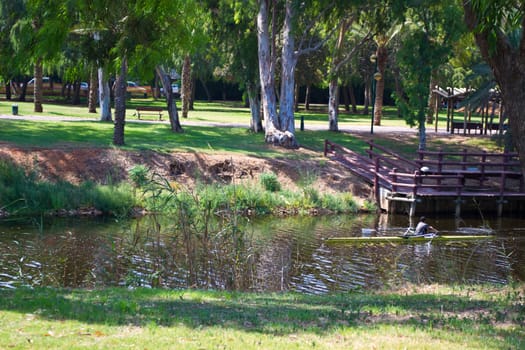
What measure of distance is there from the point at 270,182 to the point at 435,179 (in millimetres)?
6526

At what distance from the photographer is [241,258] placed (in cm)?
1495

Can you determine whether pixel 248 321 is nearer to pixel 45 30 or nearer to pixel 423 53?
pixel 45 30

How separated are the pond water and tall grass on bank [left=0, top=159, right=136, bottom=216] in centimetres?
125

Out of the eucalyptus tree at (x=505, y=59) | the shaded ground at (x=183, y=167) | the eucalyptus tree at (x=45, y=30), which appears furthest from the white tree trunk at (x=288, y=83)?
the eucalyptus tree at (x=505, y=59)

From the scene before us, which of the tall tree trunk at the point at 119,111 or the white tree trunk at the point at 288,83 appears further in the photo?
the white tree trunk at the point at 288,83

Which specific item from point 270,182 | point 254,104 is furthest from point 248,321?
point 254,104

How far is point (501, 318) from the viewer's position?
10.4 m

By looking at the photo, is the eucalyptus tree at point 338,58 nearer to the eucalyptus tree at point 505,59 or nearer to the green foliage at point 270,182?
the green foliage at point 270,182

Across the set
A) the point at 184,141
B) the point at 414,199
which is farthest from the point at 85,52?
the point at 184,141

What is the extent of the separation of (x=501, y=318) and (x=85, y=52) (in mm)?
10274

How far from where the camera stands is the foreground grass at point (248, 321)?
27.6 ft

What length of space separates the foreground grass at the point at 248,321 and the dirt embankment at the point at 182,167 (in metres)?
16.9

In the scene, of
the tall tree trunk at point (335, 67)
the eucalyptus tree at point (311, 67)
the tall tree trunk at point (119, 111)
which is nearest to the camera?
the tall tree trunk at point (119, 111)

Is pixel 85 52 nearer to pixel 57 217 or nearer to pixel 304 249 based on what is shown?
pixel 304 249
